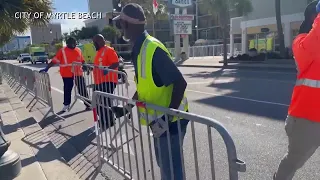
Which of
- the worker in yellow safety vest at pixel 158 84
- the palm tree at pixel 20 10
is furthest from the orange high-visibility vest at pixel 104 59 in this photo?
the worker in yellow safety vest at pixel 158 84

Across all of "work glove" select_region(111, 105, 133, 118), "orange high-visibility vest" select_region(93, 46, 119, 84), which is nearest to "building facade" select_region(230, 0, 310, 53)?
"orange high-visibility vest" select_region(93, 46, 119, 84)

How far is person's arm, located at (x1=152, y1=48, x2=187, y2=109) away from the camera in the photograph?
2.66 metres

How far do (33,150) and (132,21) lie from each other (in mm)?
3379

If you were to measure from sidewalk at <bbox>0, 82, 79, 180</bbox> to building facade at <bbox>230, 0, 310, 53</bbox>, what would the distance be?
2320 cm

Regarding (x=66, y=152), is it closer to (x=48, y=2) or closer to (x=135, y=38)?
(x=135, y=38)

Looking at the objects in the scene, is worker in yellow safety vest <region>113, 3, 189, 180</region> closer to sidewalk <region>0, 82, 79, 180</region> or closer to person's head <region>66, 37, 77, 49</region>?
sidewalk <region>0, 82, 79, 180</region>

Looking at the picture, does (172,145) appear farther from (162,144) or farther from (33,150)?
(33,150)

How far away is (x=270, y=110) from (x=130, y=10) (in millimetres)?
5439

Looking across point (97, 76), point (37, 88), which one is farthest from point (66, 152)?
point (37, 88)

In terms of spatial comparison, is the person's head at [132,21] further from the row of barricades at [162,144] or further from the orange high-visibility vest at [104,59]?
the orange high-visibility vest at [104,59]

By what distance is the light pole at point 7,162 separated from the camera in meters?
3.86

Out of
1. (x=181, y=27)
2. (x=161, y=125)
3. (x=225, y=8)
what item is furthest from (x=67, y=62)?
(x=181, y=27)

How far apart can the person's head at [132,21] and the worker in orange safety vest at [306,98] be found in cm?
129

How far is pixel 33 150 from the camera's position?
17.3 feet
